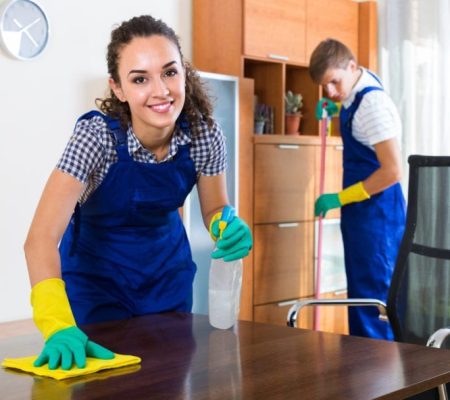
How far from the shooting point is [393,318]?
2.53m

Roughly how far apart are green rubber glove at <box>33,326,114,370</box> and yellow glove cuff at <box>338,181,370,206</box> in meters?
2.49

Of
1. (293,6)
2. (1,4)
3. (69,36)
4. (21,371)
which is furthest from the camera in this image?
(293,6)

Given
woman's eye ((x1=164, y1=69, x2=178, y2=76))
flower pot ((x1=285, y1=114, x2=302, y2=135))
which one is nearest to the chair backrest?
woman's eye ((x1=164, y1=69, x2=178, y2=76))

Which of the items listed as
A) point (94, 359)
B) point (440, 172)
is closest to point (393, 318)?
point (440, 172)

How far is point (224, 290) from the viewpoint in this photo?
203 centimetres

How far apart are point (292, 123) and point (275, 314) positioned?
1.11m

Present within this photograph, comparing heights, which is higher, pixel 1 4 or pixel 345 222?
pixel 1 4

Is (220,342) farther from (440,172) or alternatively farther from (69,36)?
(69,36)

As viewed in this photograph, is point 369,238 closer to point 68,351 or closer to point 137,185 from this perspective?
point 137,185

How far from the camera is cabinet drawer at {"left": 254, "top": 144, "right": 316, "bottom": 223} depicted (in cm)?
457

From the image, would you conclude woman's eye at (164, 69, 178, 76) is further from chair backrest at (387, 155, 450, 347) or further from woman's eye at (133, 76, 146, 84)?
chair backrest at (387, 155, 450, 347)

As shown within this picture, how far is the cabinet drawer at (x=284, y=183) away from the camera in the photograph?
15.0ft

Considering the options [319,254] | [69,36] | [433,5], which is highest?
[433,5]

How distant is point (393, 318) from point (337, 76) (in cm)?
172
